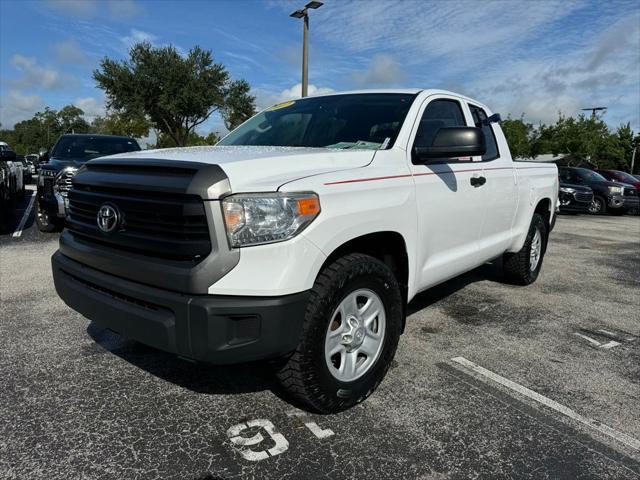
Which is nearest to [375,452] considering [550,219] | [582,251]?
[550,219]

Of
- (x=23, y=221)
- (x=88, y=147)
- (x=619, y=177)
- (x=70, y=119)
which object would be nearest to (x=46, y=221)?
(x=88, y=147)

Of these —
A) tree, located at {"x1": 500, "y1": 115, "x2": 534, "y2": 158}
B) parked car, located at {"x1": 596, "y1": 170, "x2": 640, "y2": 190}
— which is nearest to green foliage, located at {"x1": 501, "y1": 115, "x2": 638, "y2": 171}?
tree, located at {"x1": 500, "y1": 115, "x2": 534, "y2": 158}

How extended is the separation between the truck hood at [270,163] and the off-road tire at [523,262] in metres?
3.10

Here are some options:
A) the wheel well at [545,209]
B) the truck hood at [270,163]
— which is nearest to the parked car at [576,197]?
the wheel well at [545,209]

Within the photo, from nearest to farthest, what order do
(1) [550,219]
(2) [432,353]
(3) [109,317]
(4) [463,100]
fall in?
1. (3) [109,317]
2. (2) [432,353]
3. (4) [463,100]
4. (1) [550,219]

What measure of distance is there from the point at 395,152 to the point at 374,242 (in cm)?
60

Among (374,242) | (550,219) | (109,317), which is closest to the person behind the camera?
(109,317)

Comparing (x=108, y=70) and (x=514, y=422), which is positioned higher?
(x=108, y=70)

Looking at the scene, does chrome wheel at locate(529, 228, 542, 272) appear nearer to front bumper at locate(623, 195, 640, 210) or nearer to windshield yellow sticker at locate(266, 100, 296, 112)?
windshield yellow sticker at locate(266, 100, 296, 112)

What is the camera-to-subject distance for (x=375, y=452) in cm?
242

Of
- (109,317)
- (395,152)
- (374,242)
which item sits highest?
(395,152)

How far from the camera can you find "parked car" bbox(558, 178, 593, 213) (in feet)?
Answer: 53.2

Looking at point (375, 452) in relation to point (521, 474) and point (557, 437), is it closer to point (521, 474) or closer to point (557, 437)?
point (521, 474)

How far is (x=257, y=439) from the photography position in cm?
249
